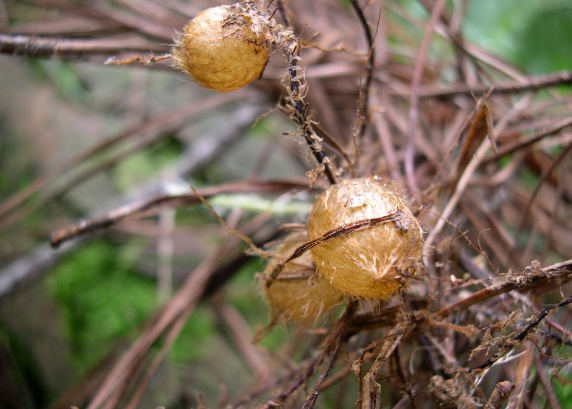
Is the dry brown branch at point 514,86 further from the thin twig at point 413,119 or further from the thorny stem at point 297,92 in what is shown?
the thorny stem at point 297,92

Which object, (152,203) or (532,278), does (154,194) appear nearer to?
(152,203)

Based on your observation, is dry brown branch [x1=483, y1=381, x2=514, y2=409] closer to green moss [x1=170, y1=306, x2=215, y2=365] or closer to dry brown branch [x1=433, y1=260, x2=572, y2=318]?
dry brown branch [x1=433, y1=260, x2=572, y2=318]

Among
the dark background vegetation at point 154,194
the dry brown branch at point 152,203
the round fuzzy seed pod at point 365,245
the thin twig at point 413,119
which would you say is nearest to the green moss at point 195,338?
the dark background vegetation at point 154,194

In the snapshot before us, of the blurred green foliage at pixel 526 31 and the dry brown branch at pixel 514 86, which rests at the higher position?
the blurred green foliage at pixel 526 31

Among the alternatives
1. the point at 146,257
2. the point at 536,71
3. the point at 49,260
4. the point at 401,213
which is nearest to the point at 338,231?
the point at 401,213

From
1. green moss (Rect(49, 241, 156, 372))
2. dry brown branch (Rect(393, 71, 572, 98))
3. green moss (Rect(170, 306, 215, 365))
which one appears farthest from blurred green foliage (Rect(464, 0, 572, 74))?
green moss (Rect(49, 241, 156, 372))

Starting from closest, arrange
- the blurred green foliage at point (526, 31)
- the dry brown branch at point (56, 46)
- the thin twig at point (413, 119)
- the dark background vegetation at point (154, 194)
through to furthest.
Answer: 1. the dry brown branch at point (56, 46)
2. the thin twig at point (413, 119)
3. the dark background vegetation at point (154, 194)
4. the blurred green foliage at point (526, 31)

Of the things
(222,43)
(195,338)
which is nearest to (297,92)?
(222,43)
